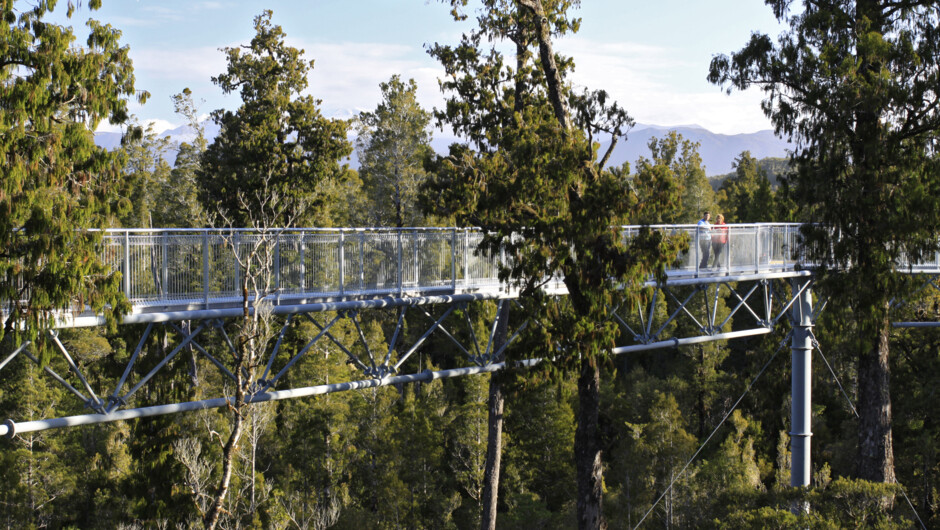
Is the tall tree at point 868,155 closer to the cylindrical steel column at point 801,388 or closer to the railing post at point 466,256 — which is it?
the cylindrical steel column at point 801,388

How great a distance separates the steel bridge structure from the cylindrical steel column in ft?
0.07

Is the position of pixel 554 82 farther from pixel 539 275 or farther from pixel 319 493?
pixel 319 493

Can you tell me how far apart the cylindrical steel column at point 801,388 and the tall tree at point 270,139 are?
Result: 1383 cm

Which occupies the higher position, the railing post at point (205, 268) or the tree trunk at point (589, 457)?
the railing post at point (205, 268)

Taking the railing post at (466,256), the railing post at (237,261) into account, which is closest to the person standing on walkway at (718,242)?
the railing post at (466,256)

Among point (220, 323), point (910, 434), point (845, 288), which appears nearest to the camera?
point (220, 323)

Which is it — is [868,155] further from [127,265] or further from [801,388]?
[127,265]

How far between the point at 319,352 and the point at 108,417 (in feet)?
71.6

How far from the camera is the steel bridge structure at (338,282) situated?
1080cm

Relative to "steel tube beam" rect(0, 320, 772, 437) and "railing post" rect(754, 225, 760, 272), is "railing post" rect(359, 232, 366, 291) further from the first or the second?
"railing post" rect(754, 225, 760, 272)

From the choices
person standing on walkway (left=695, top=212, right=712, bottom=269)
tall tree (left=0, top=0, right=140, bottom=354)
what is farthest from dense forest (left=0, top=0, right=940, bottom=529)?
person standing on walkway (left=695, top=212, right=712, bottom=269)

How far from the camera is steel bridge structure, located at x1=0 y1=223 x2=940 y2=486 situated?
10802 mm

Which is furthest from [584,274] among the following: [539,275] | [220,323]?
[220,323]

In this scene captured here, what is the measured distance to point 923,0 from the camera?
56.1 ft
